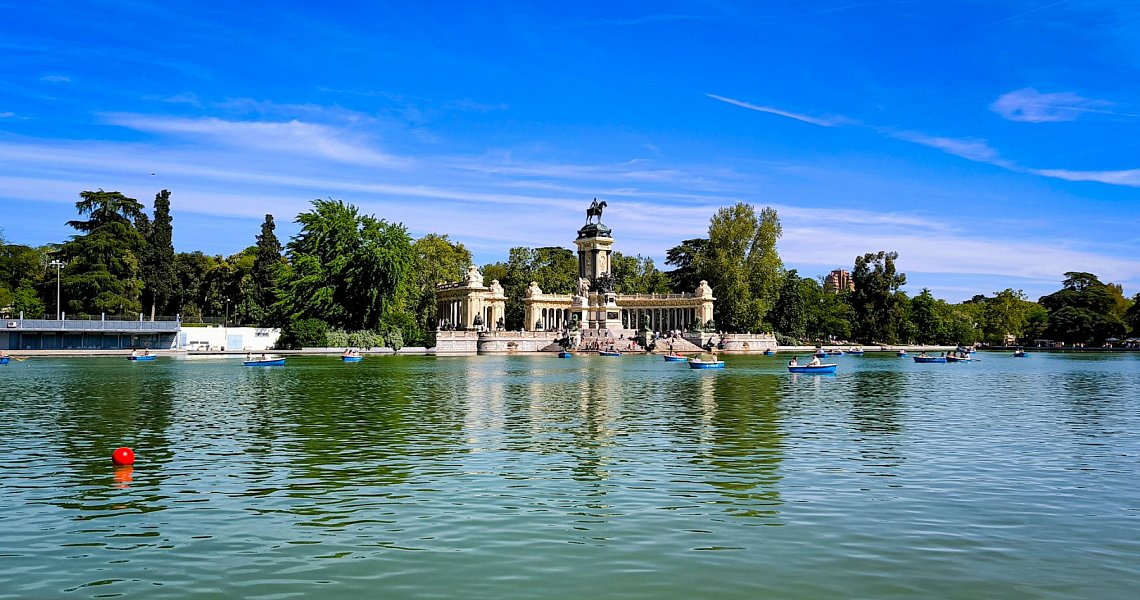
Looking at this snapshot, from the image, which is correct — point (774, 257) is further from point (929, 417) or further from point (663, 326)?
point (929, 417)

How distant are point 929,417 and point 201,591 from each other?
23.6m

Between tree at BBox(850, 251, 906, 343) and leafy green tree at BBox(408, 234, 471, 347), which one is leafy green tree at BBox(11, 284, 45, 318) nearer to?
leafy green tree at BBox(408, 234, 471, 347)

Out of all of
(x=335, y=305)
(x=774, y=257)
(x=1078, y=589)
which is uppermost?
(x=774, y=257)

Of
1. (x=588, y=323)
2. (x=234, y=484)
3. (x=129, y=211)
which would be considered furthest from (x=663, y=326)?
(x=234, y=484)

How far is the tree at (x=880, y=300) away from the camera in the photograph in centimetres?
11981

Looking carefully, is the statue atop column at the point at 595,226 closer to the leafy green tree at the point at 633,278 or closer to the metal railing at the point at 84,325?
the leafy green tree at the point at 633,278

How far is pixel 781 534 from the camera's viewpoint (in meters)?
12.0

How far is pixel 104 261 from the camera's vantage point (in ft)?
267

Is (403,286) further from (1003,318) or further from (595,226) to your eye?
(1003,318)

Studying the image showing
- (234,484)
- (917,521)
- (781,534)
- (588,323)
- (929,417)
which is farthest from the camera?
(588,323)

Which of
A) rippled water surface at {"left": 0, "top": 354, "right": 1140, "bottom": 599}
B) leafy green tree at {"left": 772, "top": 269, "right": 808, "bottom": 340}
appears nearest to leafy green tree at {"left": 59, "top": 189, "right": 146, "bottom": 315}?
rippled water surface at {"left": 0, "top": 354, "right": 1140, "bottom": 599}

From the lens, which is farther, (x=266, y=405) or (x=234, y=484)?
(x=266, y=405)

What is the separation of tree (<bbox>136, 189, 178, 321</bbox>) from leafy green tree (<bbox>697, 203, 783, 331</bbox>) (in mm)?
61281

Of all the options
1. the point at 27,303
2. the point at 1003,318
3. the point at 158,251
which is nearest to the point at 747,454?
the point at 158,251
